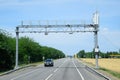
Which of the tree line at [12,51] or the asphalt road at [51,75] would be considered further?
the tree line at [12,51]

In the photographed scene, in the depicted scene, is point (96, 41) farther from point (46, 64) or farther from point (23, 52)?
point (23, 52)

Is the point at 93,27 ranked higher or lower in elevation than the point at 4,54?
higher

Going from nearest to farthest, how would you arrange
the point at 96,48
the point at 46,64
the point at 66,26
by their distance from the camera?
the point at 96,48 → the point at 66,26 → the point at 46,64

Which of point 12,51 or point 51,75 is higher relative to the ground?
point 12,51

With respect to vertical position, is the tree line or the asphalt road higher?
the tree line

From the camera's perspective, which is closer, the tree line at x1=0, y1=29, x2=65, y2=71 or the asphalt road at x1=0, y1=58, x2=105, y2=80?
the asphalt road at x1=0, y1=58, x2=105, y2=80

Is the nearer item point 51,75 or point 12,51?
point 51,75

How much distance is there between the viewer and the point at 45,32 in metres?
64.4

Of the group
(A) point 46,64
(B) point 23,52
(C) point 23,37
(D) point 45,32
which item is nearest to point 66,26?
(D) point 45,32

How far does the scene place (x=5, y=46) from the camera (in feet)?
176

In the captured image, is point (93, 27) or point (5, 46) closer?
point (5, 46)

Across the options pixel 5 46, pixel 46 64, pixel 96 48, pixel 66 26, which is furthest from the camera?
pixel 46 64

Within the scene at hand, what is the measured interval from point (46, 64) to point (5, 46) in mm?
20416

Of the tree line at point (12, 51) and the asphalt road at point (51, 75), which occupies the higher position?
the tree line at point (12, 51)
